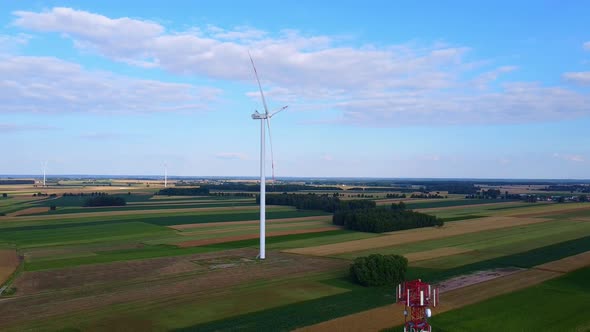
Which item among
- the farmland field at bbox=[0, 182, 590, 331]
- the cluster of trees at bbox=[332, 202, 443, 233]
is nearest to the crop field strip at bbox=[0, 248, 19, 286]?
the farmland field at bbox=[0, 182, 590, 331]

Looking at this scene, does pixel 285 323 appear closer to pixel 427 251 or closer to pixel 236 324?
pixel 236 324

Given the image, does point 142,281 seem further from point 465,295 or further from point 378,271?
point 465,295

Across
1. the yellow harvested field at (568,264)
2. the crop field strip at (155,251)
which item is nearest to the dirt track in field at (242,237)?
the crop field strip at (155,251)

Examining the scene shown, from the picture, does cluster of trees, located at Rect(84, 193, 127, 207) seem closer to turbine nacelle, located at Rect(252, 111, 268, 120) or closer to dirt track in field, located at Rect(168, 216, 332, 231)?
dirt track in field, located at Rect(168, 216, 332, 231)

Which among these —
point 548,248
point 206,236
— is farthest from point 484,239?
point 206,236

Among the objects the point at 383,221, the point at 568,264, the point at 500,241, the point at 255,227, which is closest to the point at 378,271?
the point at 568,264

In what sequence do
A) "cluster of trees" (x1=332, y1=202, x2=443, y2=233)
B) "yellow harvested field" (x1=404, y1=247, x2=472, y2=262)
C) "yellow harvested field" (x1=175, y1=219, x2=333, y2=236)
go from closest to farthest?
"yellow harvested field" (x1=404, y1=247, x2=472, y2=262) → "yellow harvested field" (x1=175, y1=219, x2=333, y2=236) → "cluster of trees" (x1=332, y1=202, x2=443, y2=233)

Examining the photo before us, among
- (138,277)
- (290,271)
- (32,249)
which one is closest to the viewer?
(138,277)
